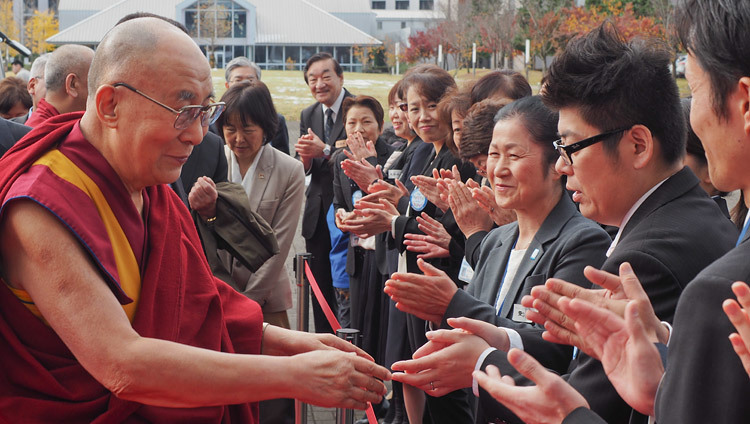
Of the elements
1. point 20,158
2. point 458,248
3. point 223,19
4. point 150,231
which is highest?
point 223,19

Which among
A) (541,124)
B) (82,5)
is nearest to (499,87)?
(541,124)

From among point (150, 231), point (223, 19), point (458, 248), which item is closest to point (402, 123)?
point (458, 248)

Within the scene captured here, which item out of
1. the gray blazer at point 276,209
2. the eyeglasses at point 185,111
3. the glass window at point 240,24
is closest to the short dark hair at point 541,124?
the eyeglasses at point 185,111

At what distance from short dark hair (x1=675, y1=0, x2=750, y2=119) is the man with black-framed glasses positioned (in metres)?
0.69

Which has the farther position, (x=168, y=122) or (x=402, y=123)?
(x=402, y=123)

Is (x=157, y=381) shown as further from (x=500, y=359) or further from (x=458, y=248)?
(x=458, y=248)

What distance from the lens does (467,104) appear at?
4.58m

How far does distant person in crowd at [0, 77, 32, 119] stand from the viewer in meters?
7.26

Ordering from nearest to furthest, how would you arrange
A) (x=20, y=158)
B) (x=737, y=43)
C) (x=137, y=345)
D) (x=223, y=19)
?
1. (x=737, y=43)
2. (x=137, y=345)
3. (x=20, y=158)
4. (x=223, y=19)

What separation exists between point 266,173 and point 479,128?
1890 mm

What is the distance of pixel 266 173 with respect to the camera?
5.29 m

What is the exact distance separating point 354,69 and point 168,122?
174 ft

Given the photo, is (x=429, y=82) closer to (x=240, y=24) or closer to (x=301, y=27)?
(x=301, y=27)

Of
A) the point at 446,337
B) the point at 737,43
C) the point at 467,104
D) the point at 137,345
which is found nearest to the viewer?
the point at 737,43
